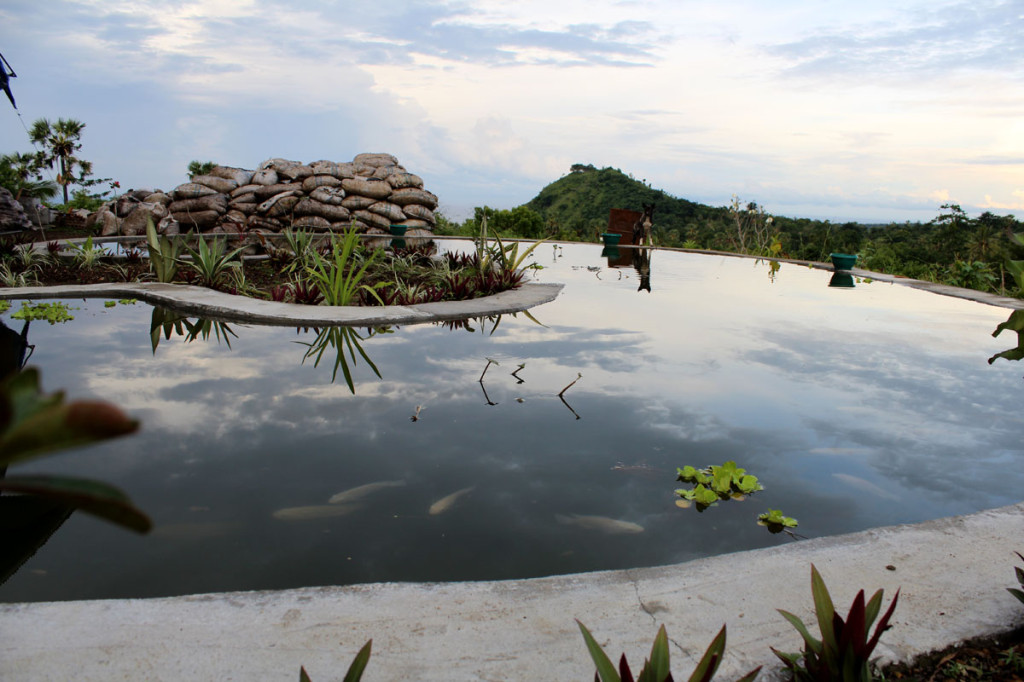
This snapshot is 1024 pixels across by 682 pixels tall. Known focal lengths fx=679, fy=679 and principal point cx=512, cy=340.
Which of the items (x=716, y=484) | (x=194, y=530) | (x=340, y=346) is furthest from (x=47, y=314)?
(x=716, y=484)

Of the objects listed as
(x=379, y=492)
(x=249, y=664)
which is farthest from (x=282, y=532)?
(x=249, y=664)

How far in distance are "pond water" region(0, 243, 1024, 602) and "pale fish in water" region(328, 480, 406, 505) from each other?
0.01m

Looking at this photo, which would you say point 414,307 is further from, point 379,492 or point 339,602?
point 339,602

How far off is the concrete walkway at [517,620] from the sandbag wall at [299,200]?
35.8ft

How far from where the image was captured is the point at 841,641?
1.22 m

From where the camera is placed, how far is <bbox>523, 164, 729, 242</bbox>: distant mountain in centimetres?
2122

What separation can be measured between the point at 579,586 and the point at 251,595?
31.3 inches

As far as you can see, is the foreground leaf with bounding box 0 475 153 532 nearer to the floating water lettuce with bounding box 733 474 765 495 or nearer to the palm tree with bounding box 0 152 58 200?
the floating water lettuce with bounding box 733 474 765 495

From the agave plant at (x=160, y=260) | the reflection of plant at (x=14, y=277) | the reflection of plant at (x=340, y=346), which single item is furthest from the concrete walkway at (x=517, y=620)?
the reflection of plant at (x=14, y=277)

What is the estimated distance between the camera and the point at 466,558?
76.4 inches

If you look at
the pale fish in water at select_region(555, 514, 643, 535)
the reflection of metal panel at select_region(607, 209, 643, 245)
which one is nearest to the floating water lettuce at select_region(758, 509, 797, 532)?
the pale fish in water at select_region(555, 514, 643, 535)

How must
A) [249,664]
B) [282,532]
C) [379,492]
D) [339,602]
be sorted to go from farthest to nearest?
[379,492], [282,532], [339,602], [249,664]

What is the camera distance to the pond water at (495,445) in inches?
78.1

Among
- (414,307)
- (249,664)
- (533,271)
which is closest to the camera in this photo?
(249,664)
